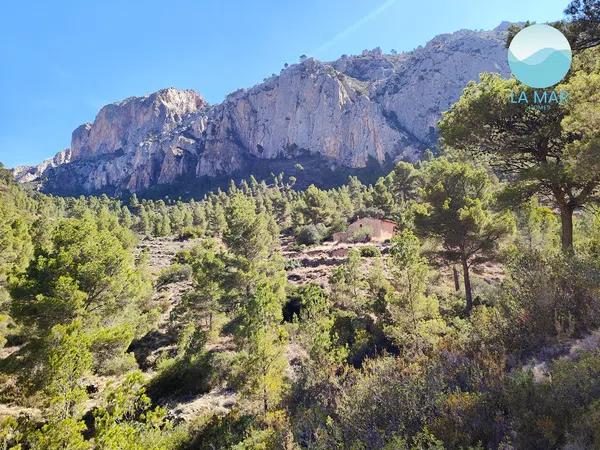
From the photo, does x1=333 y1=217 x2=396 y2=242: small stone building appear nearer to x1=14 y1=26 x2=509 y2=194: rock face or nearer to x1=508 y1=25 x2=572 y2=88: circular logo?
x1=508 y1=25 x2=572 y2=88: circular logo

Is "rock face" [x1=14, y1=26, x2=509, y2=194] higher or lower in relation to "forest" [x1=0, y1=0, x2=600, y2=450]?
higher

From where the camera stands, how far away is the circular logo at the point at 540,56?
1069 centimetres

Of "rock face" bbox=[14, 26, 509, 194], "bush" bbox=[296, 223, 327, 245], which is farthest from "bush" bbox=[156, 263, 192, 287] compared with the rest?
"rock face" bbox=[14, 26, 509, 194]

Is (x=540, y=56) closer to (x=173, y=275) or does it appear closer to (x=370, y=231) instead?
(x=173, y=275)

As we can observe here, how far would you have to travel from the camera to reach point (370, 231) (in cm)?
4791

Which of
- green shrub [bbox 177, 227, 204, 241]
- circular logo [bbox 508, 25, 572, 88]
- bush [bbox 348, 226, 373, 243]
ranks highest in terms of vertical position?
circular logo [bbox 508, 25, 572, 88]

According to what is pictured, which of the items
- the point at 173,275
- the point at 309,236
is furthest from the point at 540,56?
the point at 309,236

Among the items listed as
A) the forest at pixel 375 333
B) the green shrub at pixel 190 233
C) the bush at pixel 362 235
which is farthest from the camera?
the green shrub at pixel 190 233

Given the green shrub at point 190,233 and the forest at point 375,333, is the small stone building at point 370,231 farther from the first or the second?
the green shrub at point 190,233

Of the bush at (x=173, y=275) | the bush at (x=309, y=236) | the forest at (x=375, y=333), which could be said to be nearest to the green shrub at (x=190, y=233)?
the bush at (x=309, y=236)

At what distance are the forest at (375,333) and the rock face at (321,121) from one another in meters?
113

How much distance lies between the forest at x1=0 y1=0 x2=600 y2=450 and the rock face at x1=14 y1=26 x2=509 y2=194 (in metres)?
113

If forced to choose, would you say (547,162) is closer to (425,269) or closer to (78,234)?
(425,269)

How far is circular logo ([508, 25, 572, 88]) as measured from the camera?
10.7 metres
